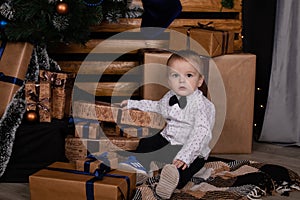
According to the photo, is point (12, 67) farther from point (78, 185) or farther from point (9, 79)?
point (78, 185)

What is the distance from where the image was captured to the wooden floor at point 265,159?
2023 millimetres

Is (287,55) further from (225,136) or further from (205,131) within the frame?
(205,131)

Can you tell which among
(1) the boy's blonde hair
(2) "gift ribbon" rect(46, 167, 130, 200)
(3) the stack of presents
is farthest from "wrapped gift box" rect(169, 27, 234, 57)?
(2) "gift ribbon" rect(46, 167, 130, 200)

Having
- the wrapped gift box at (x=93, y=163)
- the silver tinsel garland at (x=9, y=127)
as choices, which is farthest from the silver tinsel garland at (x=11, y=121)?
the wrapped gift box at (x=93, y=163)

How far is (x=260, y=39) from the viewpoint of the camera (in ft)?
9.34

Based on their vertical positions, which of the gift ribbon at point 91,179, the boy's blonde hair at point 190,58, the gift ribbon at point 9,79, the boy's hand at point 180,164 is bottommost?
the gift ribbon at point 91,179

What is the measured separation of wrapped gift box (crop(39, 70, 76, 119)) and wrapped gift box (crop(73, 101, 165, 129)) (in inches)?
3.3

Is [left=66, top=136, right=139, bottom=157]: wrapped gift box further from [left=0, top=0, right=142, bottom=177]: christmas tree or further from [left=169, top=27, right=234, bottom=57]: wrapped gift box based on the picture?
[left=169, top=27, right=234, bottom=57]: wrapped gift box

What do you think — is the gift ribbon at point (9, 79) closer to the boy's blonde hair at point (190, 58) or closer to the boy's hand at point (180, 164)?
the boy's blonde hair at point (190, 58)

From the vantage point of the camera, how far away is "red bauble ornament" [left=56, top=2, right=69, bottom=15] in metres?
2.12

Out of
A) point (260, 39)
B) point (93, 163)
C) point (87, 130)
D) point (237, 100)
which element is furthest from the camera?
point (260, 39)

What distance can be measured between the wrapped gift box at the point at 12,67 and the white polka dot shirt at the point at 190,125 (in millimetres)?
506

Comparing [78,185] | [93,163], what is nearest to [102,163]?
[93,163]

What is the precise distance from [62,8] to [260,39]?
4.07ft
